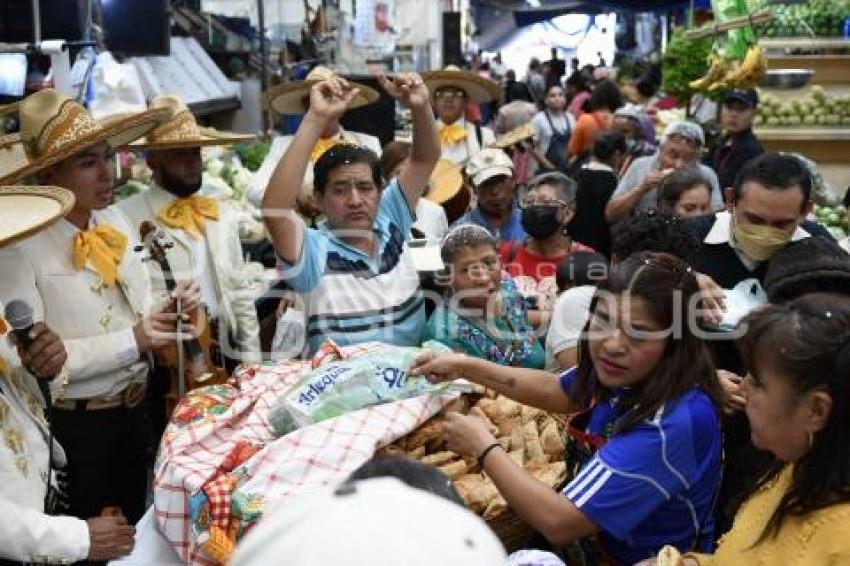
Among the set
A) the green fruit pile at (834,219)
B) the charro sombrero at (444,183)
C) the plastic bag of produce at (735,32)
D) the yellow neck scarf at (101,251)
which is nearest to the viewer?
the yellow neck scarf at (101,251)

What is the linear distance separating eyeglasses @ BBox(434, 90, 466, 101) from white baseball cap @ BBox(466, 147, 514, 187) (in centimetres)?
174

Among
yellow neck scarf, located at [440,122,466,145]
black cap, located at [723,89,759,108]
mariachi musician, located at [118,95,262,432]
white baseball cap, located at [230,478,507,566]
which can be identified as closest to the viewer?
white baseball cap, located at [230,478,507,566]

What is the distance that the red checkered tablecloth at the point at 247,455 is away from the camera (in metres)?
2.21

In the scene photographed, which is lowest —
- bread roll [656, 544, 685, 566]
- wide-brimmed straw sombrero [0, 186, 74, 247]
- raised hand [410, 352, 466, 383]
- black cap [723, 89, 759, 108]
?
bread roll [656, 544, 685, 566]

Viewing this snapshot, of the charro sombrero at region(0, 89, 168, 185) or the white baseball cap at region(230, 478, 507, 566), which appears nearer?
the white baseball cap at region(230, 478, 507, 566)

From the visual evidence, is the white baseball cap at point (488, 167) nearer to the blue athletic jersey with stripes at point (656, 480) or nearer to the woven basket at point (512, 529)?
the woven basket at point (512, 529)

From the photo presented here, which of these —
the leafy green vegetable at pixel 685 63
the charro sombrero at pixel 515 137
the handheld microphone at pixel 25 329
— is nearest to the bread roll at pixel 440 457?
the handheld microphone at pixel 25 329

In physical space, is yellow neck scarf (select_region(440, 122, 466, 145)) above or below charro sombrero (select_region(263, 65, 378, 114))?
below

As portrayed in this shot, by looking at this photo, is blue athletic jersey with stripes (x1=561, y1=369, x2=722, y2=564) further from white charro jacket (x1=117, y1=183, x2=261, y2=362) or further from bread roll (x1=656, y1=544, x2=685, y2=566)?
white charro jacket (x1=117, y1=183, x2=261, y2=362)

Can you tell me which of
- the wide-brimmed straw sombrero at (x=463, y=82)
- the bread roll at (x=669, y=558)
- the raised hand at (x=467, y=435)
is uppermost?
the wide-brimmed straw sombrero at (x=463, y=82)

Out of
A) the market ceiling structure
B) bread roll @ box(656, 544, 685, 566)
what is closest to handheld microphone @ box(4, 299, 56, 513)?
bread roll @ box(656, 544, 685, 566)

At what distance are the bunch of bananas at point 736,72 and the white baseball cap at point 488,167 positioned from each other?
2.56 metres

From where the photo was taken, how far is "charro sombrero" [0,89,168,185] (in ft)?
9.95

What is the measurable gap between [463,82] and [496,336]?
376cm
